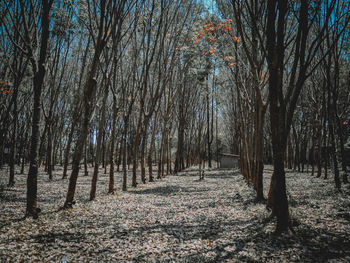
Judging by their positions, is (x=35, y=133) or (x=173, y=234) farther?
(x=35, y=133)

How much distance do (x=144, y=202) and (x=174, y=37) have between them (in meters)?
10.0

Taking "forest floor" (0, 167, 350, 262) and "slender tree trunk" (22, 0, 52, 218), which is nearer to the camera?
"forest floor" (0, 167, 350, 262)

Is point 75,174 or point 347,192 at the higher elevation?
point 75,174

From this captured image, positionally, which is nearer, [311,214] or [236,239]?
[236,239]

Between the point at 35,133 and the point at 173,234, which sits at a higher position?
the point at 35,133

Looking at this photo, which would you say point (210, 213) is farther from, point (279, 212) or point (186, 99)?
point (186, 99)

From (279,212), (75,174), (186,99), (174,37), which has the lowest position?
(279,212)

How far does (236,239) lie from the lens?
5082mm

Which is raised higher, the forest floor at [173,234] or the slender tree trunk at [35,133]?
the slender tree trunk at [35,133]

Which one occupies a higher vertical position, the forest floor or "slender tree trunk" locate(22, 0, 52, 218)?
"slender tree trunk" locate(22, 0, 52, 218)

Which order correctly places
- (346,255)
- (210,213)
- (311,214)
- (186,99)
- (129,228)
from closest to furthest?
1. (346,255)
2. (129,228)
3. (311,214)
4. (210,213)
5. (186,99)

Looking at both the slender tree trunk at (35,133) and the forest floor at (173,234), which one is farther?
the slender tree trunk at (35,133)

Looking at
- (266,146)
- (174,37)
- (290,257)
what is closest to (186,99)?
(174,37)

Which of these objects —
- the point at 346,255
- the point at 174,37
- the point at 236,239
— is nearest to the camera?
the point at 346,255
